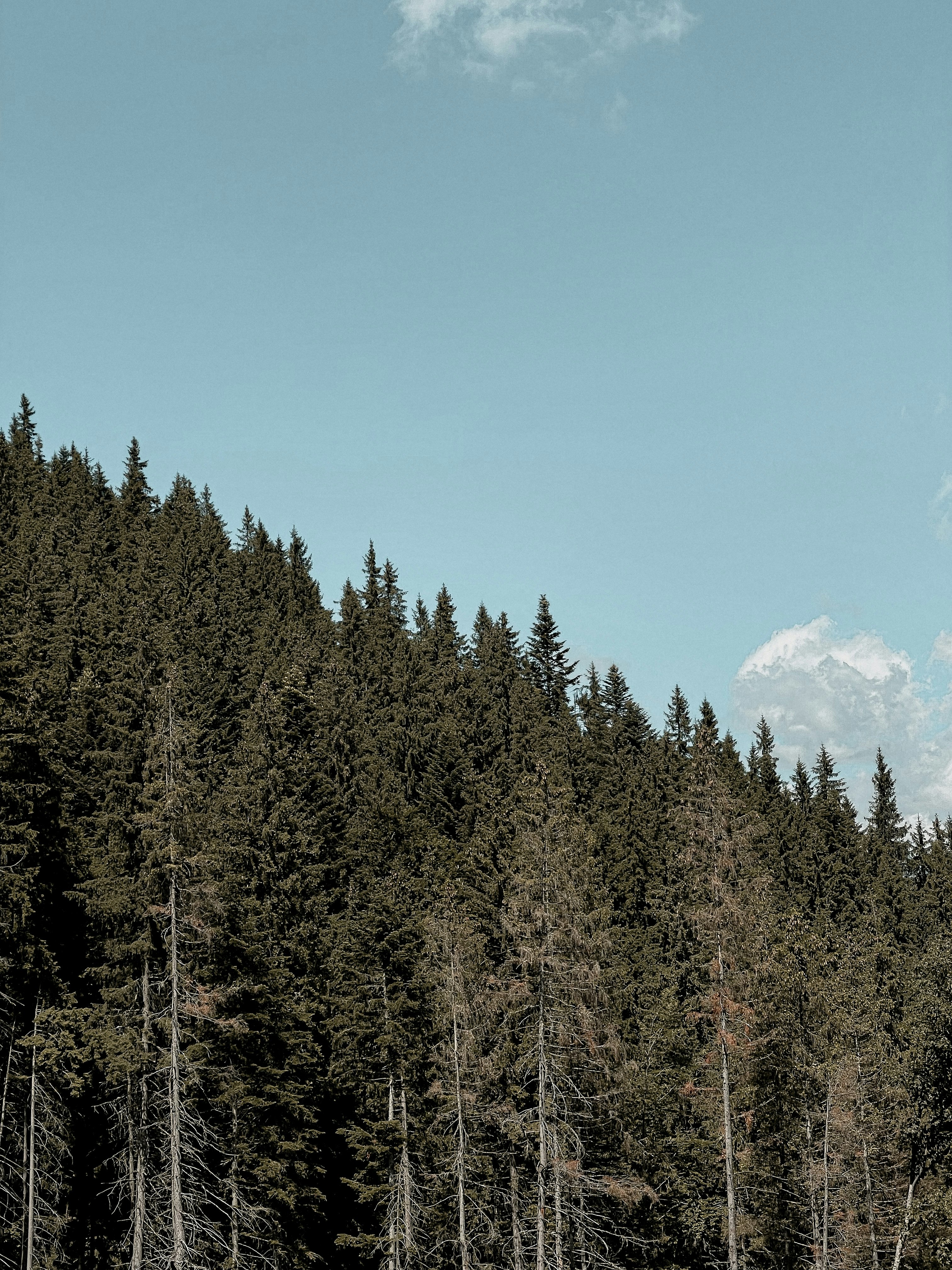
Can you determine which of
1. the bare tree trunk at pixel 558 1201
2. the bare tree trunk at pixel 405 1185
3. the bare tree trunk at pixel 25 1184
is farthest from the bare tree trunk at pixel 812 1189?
the bare tree trunk at pixel 25 1184

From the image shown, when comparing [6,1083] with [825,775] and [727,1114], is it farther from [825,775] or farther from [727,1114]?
[825,775]

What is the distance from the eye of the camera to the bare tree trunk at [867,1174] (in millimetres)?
38188

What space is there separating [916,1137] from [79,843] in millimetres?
26332

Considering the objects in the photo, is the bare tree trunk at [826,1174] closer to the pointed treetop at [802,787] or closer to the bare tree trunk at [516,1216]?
the bare tree trunk at [516,1216]

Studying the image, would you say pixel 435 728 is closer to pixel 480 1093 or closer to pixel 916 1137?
pixel 480 1093

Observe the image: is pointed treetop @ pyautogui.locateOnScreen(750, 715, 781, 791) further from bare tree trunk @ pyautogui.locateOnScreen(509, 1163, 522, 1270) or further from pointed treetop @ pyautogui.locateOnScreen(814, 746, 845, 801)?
bare tree trunk @ pyautogui.locateOnScreen(509, 1163, 522, 1270)

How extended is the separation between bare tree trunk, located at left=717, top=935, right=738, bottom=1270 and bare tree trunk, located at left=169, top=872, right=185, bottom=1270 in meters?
14.5

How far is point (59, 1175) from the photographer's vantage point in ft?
90.7

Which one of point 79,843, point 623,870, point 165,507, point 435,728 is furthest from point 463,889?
point 165,507

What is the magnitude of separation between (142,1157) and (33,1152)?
8.66 feet

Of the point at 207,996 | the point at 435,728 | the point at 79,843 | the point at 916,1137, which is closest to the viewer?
the point at 207,996

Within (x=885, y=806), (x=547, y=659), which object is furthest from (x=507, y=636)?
(x=885, y=806)

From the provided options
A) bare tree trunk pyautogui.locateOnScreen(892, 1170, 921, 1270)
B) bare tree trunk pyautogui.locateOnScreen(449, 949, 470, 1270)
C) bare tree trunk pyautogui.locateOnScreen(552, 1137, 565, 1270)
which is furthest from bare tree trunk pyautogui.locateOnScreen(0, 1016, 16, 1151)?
bare tree trunk pyautogui.locateOnScreen(892, 1170, 921, 1270)

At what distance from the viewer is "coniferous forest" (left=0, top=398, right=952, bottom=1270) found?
27.1 meters
